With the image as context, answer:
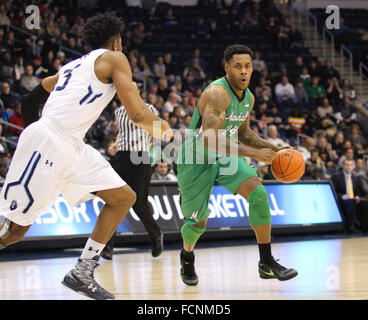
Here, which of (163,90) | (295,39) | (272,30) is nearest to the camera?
(163,90)

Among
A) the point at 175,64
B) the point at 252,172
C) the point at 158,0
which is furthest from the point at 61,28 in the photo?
the point at 252,172

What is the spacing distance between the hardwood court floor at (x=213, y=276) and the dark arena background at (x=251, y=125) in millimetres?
17

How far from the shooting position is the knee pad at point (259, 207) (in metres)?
5.45

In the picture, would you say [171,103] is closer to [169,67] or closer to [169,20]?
[169,67]

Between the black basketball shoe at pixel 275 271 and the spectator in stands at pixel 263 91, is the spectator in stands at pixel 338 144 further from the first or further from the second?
the black basketball shoe at pixel 275 271

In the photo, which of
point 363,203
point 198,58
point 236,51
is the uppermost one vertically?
point 236,51

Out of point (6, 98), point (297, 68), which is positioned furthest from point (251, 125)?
point (6, 98)

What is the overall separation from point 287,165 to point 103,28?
6.08 feet

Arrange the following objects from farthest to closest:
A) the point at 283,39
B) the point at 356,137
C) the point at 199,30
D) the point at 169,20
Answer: the point at 283,39 < the point at 199,30 < the point at 169,20 < the point at 356,137

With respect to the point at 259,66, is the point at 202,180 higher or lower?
higher

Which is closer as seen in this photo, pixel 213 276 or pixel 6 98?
pixel 213 276

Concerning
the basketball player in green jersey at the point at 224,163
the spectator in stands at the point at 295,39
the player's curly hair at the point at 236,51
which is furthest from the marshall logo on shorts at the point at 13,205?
the spectator in stands at the point at 295,39

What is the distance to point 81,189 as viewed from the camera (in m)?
4.59

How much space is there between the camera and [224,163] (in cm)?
561
